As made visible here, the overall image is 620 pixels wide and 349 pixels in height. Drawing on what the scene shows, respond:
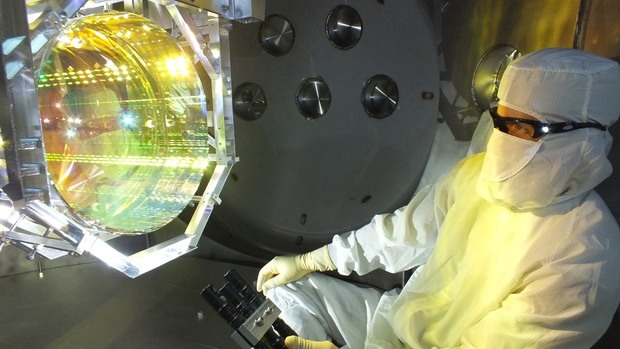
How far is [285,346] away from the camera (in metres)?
1.26

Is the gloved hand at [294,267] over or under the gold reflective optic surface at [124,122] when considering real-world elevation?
under

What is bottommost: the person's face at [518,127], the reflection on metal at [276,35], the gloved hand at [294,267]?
the gloved hand at [294,267]

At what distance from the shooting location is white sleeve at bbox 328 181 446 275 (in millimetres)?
1453

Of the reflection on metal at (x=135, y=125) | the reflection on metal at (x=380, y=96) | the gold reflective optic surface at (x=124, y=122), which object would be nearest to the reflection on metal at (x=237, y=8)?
the reflection on metal at (x=135, y=125)

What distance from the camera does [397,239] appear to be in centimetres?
147

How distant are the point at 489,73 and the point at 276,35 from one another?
84 centimetres

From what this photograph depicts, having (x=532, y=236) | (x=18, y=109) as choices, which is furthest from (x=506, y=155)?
(x=18, y=109)

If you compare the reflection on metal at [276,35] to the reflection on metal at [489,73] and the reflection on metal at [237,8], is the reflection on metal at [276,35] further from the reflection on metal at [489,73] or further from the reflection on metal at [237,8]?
the reflection on metal at [489,73]

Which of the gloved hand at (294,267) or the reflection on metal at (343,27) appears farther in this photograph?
the reflection on metal at (343,27)

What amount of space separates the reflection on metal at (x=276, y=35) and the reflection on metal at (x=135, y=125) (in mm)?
370

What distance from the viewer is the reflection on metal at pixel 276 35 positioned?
1.68 metres

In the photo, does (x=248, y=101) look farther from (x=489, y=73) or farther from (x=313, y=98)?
(x=489, y=73)

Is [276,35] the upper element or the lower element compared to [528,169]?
upper

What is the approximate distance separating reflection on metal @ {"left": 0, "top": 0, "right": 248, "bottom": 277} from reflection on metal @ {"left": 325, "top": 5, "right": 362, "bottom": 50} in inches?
20.5
